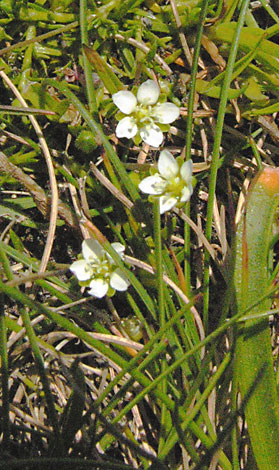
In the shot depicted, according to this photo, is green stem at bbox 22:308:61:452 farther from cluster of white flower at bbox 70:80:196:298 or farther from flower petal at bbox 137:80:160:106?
flower petal at bbox 137:80:160:106

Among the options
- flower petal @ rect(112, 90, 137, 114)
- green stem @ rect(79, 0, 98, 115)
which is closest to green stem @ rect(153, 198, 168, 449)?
flower petal @ rect(112, 90, 137, 114)

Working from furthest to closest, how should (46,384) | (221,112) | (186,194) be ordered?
1. (221,112)
2. (186,194)
3. (46,384)

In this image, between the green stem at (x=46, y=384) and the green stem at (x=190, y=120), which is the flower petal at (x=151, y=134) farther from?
the green stem at (x=46, y=384)

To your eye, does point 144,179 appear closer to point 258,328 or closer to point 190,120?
point 190,120

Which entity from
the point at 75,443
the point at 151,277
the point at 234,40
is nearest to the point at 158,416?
the point at 75,443

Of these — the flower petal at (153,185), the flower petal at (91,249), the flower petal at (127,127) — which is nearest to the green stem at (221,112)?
the flower petal at (153,185)

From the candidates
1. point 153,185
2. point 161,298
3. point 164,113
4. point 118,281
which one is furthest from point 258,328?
point 164,113

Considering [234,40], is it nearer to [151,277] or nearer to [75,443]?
[151,277]
